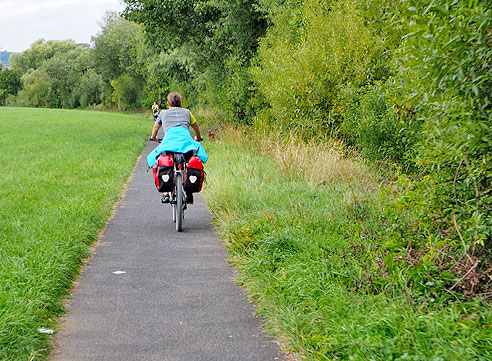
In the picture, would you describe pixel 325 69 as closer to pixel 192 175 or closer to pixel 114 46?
pixel 192 175

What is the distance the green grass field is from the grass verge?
1880mm

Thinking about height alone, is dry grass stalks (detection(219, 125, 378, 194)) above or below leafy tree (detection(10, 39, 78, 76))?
below

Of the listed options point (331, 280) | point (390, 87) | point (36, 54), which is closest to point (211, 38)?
point (390, 87)

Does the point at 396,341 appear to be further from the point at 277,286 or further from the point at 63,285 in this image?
the point at 63,285

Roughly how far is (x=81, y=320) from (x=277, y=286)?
180 centimetres

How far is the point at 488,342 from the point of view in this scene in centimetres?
342

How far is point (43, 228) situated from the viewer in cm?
756

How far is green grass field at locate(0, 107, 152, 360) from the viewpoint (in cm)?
440

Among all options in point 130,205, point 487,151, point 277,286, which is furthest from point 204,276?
point 130,205

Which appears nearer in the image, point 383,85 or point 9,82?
point 383,85

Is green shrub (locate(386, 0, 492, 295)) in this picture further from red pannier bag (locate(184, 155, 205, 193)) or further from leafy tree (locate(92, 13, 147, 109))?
leafy tree (locate(92, 13, 147, 109))

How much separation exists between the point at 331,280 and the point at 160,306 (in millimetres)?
1608

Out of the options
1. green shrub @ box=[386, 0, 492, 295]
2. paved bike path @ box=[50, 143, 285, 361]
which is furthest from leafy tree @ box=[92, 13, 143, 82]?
green shrub @ box=[386, 0, 492, 295]

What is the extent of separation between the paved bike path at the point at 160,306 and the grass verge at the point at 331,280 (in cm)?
26
